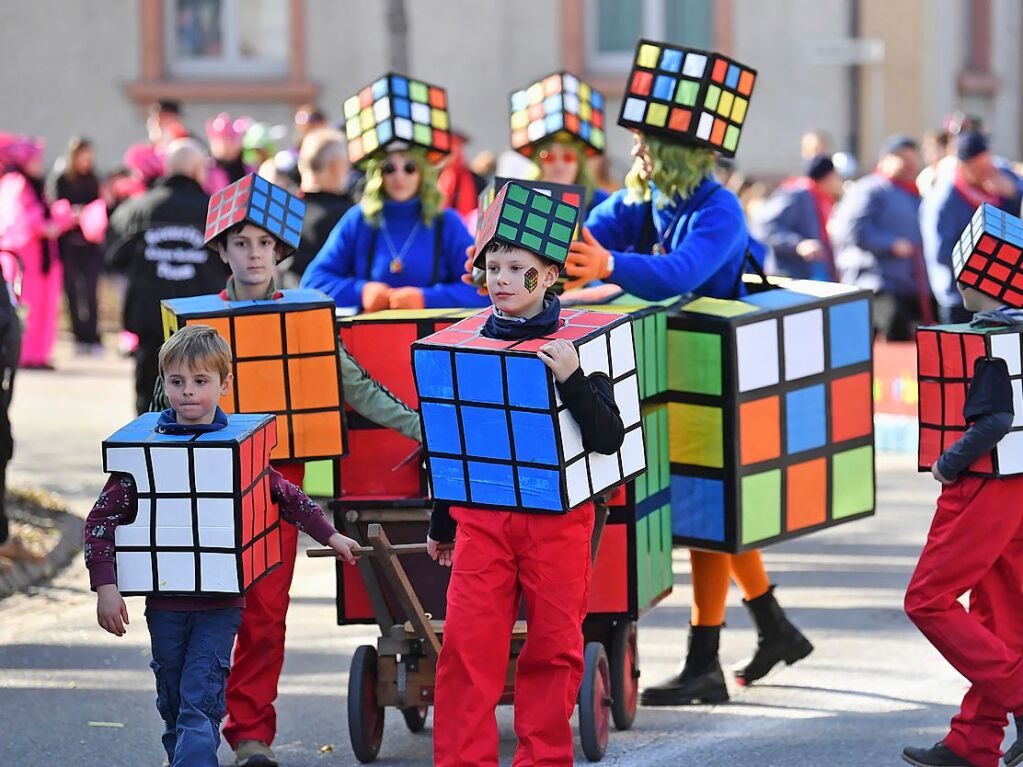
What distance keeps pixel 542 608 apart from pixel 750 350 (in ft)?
5.08

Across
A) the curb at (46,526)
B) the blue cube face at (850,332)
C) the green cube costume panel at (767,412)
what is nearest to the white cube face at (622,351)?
the green cube costume panel at (767,412)

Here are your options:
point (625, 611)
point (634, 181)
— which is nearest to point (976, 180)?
point (634, 181)

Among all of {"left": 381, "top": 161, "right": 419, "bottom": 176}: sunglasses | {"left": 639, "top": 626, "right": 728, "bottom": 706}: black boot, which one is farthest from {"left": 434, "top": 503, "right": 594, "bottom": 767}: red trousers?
{"left": 381, "top": 161, "right": 419, "bottom": 176}: sunglasses

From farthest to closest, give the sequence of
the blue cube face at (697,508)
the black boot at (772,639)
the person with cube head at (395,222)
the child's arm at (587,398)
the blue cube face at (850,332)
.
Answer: the person with cube head at (395,222) < the black boot at (772,639) < the blue cube face at (850,332) < the blue cube face at (697,508) < the child's arm at (587,398)

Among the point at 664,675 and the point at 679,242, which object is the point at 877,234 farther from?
the point at 679,242

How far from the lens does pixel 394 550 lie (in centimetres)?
550

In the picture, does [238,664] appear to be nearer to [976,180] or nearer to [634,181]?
[634,181]

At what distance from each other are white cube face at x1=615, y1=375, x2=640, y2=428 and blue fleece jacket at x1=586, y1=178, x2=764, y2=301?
0.96 m

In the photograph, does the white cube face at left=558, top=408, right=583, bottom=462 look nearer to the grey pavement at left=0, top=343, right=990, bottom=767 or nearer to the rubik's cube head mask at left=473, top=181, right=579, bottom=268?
the rubik's cube head mask at left=473, top=181, right=579, bottom=268

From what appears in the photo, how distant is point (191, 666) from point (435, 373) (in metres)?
1.01

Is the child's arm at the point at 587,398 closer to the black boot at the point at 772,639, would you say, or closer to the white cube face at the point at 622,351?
the white cube face at the point at 622,351

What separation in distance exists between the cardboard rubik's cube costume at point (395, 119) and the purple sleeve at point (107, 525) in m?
2.58

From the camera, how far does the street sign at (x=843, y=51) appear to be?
20.5m

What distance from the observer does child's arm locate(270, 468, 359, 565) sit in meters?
5.31
